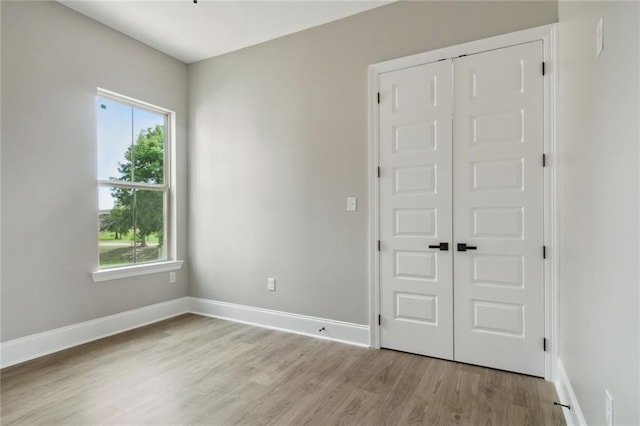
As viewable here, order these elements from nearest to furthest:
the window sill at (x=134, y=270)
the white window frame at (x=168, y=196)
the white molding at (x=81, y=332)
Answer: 1. the white molding at (x=81, y=332)
2. the window sill at (x=134, y=270)
3. the white window frame at (x=168, y=196)

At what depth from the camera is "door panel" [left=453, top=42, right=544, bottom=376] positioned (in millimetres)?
2412

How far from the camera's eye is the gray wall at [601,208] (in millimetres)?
1078

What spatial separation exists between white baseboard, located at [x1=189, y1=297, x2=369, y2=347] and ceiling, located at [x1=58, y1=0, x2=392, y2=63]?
2821mm

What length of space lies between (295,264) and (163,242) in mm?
1688

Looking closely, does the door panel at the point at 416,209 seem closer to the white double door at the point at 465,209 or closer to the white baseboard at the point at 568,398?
the white double door at the point at 465,209

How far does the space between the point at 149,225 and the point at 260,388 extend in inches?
92.7

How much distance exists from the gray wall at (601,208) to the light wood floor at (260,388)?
566mm

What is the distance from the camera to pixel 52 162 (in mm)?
2877

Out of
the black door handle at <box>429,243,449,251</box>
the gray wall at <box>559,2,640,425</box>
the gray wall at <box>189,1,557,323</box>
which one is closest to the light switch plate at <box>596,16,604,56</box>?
the gray wall at <box>559,2,640,425</box>

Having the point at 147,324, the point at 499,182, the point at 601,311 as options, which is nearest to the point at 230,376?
the point at 147,324

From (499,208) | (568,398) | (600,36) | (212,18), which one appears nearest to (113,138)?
(212,18)

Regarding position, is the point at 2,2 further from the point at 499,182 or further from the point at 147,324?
the point at 499,182

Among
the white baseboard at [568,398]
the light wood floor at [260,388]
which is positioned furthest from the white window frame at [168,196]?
the white baseboard at [568,398]

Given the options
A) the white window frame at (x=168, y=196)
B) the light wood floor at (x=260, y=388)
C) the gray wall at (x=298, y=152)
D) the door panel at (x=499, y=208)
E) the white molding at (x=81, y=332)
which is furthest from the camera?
the white window frame at (x=168, y=196)
